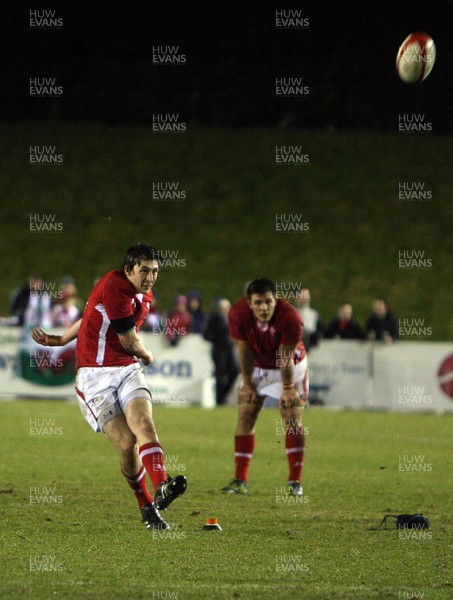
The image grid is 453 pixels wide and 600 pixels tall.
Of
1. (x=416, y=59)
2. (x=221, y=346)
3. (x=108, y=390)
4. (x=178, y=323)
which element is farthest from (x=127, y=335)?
(x=178, y=323)

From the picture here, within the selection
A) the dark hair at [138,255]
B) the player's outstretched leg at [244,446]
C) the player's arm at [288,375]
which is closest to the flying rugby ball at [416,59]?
the player's arm at [288,375]

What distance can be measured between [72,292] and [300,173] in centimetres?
1896

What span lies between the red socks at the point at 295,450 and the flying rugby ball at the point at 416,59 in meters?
4.90

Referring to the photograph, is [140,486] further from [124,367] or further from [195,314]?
[195,314]

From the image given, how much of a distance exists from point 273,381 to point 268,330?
576 mm

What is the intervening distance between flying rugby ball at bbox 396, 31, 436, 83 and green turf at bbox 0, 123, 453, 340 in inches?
734

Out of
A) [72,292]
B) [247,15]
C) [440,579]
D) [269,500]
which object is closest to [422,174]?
[247,15]

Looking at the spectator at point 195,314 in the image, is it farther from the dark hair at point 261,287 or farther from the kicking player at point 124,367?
the kicking player at point 124,367

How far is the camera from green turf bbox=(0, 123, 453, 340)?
34594mm

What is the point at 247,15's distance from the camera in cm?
4044

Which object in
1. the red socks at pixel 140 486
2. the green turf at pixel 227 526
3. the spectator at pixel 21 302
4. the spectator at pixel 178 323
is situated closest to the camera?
the green turf at pixel 227 526

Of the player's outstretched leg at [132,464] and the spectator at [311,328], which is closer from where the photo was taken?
the player's outstretched leg at [132,464]

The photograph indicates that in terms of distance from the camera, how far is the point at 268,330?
10.7 m

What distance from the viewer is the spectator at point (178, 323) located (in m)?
21.6
